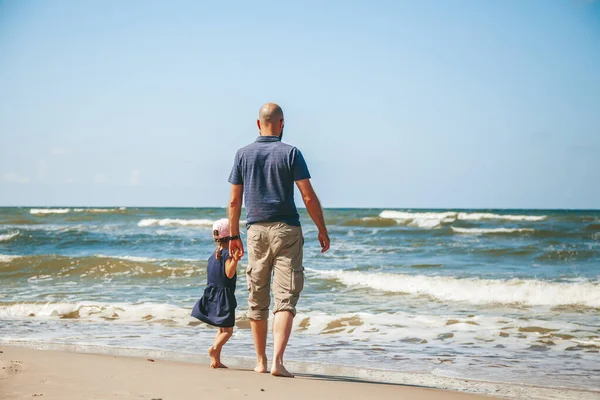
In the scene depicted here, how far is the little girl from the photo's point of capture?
15.2 ft

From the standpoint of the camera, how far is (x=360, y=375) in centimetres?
477

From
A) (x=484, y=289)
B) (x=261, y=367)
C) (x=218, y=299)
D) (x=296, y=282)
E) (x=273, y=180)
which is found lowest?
(x=484, y=289)

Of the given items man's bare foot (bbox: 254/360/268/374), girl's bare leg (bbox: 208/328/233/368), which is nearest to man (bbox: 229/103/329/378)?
man's bare foot (bbox: 254/360/268/374)

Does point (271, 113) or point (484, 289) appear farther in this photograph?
point (484, 289)

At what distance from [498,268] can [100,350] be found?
9.92 m

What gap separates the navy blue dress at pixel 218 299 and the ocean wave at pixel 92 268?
776cm

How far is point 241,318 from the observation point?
762 cm

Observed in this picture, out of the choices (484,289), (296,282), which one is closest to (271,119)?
(296,282)

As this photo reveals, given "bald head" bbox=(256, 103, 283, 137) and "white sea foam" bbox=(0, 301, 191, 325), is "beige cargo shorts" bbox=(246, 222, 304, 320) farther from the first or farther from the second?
"white sea foam" bbox=(0, 301, 191, 325)

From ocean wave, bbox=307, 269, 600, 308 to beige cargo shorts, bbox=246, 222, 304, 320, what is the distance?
5.95 metres

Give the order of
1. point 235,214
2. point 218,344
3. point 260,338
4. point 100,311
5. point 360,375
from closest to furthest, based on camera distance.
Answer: point 235,214, point 260,338, point 218,344, point 360,375, point 100,311

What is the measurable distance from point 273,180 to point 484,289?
7132 millimetres

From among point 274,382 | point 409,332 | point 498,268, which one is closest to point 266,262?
point 274,382

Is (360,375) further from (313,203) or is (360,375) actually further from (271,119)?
(271,119)
